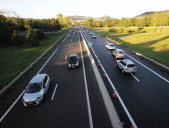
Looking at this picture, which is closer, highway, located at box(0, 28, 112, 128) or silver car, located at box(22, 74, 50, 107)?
highway, located at box(0, 28, 112, 128)

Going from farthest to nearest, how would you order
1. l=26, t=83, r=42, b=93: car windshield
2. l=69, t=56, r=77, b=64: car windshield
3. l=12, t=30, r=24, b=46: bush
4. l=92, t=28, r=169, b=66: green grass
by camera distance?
l=12, t=30, r=24, b=46: bush
l=92, t=28, r=169, b=66: green grass
l=69, t=56, r=77, b=64: car windshield
l=26, t=83, r=42, b=93: car windshield

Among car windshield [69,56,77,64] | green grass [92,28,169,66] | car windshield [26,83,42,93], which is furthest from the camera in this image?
green grass [92,28,169,66]

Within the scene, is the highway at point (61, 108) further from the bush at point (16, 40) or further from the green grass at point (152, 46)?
the bush at point (16, 40)

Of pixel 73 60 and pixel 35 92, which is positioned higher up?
pixel 73 60

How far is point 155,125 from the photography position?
757 centimetres

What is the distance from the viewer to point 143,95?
1073cm

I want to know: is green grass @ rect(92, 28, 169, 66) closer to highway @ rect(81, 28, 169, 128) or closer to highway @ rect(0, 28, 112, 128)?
highway @ rect(81, 28, 169, 128)

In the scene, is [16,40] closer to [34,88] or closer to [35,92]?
[34,88]

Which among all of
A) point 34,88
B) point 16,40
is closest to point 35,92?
point 34,88

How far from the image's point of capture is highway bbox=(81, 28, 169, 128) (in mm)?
8055

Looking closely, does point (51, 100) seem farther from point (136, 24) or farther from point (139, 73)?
point (136, 24)

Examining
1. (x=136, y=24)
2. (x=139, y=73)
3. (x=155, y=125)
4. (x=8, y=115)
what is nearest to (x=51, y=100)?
(x=8, y=115)

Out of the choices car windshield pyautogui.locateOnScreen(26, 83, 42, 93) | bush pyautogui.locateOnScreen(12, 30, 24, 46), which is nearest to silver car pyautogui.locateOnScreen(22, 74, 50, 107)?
car windshield pyautogui.locateOnScreen(26, 83, 42, 93)

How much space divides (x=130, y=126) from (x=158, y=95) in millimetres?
5169
